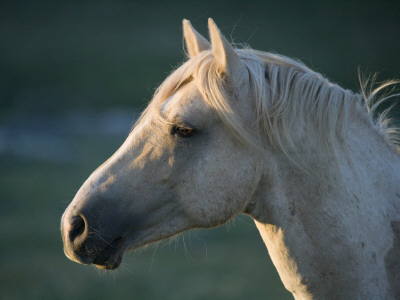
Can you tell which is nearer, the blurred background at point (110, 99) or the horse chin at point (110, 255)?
the horse chin at point (110, 255)

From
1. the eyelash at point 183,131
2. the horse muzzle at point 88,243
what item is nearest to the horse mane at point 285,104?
the eyelash at point 183,131

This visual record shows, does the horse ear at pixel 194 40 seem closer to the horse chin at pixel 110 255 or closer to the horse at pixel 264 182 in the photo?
the horse at pixel 264 182

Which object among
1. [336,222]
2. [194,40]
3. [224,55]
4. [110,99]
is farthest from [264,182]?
[110,99]

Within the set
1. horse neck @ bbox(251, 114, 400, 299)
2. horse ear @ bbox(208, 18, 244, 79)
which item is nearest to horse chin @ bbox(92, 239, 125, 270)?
horse neck @ bbox(251, 114, 400, 299)

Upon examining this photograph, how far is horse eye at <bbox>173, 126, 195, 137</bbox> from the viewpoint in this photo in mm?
1988

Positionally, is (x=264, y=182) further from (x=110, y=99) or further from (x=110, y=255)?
(x=110, y=99)

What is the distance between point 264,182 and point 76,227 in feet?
2.77

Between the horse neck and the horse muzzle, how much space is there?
68 centimetres

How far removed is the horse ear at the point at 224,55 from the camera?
1.90m

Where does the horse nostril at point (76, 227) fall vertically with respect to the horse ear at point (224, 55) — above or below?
below

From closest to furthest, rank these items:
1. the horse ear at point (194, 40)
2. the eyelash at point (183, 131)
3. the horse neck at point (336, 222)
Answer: the horse neck at point (336, 222)
the eyelash at point (183, 131)
the horse ear at point (194, 40)

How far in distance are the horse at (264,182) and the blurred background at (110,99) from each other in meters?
0.47

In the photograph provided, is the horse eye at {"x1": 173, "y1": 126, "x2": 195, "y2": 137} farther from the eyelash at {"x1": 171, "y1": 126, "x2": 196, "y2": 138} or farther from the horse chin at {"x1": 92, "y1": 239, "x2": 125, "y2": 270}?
the horse chin at {"x1": 92, "y1": 239, "x2": 125, "y2": 270}

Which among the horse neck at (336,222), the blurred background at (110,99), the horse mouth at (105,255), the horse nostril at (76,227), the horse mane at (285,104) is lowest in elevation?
the blurred background at (110,99)
